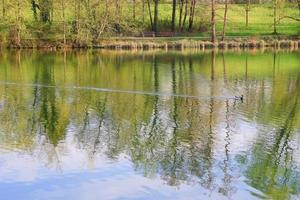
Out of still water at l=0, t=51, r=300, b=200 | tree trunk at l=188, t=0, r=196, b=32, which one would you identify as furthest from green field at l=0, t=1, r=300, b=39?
still water at l=0, t=51, r=300, b=200

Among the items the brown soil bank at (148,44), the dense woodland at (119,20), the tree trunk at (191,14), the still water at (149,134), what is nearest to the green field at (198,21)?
the dense woodland at (119,20)

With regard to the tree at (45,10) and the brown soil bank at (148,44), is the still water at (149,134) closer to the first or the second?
the brown soil bank at (148,44)

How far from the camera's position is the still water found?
1848cm

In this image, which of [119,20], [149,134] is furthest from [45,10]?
[149,134]

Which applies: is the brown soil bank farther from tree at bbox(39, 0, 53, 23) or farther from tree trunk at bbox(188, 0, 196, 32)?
tree trunk at bbox(188, 0, 196, 32)

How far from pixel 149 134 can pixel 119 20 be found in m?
47.6

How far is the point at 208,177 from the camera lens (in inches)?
754

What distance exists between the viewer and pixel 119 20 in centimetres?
7125

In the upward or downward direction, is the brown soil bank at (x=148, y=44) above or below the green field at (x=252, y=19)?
below

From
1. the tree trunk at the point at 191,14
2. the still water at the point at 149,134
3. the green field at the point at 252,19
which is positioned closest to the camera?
the still water at the point at 149,134

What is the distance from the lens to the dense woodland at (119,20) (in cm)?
6906

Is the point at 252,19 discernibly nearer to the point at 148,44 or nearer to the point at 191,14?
the point at 191,14

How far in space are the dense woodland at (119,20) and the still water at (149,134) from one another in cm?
2306

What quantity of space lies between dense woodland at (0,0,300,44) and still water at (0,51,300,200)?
2306 centimetres
